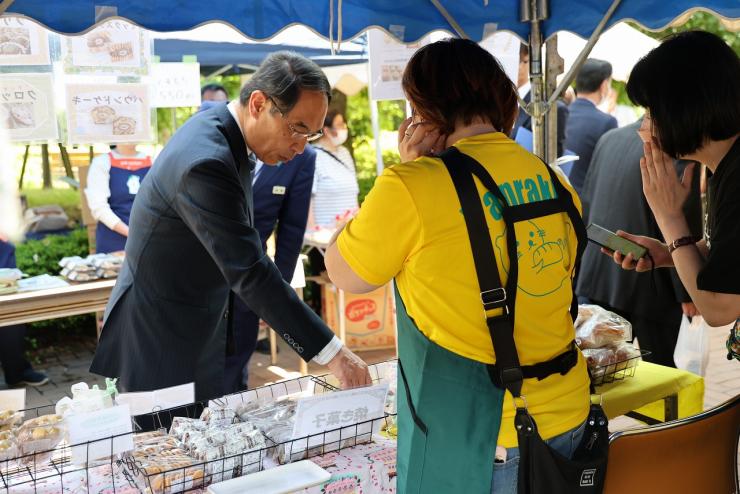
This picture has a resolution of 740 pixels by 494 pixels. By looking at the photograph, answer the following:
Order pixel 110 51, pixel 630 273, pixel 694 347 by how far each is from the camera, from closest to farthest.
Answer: pixel 630 273 → pixel 694 347 → pixel 110 51

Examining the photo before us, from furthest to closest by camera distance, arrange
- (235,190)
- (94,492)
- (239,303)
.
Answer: (239,303) < (235,190) < (94,492)

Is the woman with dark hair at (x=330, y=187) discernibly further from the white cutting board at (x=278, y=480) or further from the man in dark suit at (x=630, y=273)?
the white cutting board at (x=278, y=480)

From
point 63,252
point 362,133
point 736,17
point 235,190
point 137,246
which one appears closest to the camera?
point 235,190

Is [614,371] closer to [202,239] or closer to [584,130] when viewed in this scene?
[202,239]

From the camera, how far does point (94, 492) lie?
5.29 ft

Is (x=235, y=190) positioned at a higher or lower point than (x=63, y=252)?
higher

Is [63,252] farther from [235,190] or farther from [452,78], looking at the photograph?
[452,78]

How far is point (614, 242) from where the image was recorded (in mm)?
2160

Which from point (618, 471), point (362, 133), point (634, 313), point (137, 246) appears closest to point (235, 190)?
point (137, 246)

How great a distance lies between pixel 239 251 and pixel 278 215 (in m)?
2.29

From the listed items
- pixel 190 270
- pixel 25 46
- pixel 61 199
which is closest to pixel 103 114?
pixel 25 46

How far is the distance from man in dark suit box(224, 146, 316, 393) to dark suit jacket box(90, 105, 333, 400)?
1.65m

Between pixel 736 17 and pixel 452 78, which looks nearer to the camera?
pixel 452 78

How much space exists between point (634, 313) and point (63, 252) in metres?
4.79
